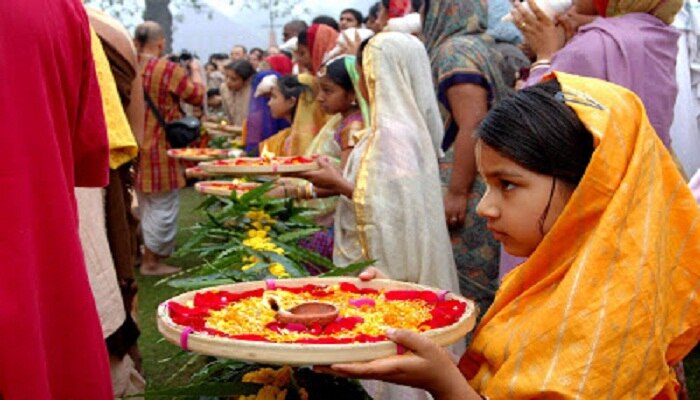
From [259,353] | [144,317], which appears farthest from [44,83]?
Answer: [144,317]

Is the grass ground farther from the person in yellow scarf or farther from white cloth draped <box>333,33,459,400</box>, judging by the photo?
the person in yellow scarf

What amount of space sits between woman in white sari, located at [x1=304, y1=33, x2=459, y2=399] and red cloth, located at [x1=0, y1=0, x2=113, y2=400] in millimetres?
1531

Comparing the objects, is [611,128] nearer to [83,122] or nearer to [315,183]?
[83,122]

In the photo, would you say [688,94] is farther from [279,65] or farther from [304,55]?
[279,65]

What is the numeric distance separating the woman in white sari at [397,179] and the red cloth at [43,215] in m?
1.53

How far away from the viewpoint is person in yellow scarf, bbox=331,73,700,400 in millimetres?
1519

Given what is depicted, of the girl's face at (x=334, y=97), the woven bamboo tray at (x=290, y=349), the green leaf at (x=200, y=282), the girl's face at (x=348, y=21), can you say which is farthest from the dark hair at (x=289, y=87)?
the woven bamboo tray at (x=290, y=349)

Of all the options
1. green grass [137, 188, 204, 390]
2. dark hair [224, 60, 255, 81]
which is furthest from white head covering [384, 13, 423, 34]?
dark hair [224, 60, 255, 81]

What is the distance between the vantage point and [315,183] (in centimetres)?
348

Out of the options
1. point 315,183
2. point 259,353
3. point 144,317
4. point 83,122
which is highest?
point 83,122

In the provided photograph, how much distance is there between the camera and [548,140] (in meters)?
1.62

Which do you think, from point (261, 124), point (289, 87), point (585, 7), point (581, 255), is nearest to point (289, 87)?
point (289, 87)

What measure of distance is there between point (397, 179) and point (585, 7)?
103 cm

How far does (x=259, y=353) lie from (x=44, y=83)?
828 mm
